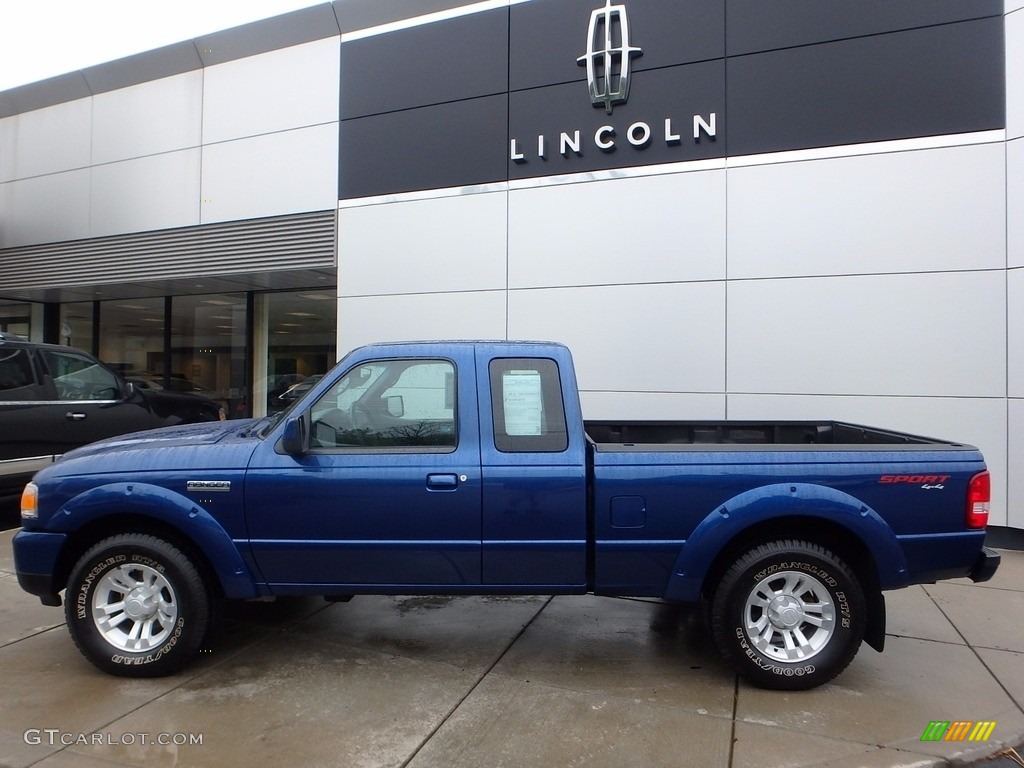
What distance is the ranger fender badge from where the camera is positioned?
385 cm

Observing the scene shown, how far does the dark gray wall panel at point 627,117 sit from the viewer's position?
8.07 metres

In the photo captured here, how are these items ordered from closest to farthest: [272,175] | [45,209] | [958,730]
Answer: [958,730] < [272,175] < [45,209]

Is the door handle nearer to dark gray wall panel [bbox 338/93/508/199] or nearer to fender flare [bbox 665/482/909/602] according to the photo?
fender flare [bbox 665/482/909/602]

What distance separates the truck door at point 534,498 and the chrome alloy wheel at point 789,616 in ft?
3.09

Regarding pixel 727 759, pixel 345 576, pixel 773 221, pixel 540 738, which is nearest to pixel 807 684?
pixel 727 759

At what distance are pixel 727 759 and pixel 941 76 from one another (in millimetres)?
7215

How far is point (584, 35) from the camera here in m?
8.58

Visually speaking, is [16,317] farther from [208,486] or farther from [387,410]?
[387,410]

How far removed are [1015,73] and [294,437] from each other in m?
7.65

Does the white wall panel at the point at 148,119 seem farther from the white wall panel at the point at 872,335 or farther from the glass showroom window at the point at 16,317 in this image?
the white wall panel at the point at 872,335

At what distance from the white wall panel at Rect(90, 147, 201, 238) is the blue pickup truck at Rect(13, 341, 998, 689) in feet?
26.6

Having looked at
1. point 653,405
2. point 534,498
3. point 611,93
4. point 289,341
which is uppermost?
point 611,93

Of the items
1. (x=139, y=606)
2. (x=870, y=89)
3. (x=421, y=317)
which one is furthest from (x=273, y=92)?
(x=139, y=606)

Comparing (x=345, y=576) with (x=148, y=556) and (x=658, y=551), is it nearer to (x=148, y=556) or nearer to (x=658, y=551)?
(x=148, y=556)
